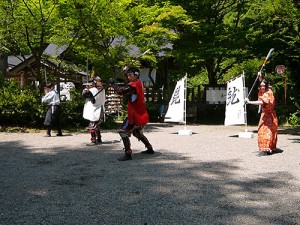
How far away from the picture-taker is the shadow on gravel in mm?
3721

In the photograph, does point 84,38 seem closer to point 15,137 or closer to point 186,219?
point 15,137

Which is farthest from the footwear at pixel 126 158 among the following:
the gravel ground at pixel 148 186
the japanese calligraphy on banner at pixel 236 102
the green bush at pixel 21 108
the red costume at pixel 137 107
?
the green bush at pixel 21 108

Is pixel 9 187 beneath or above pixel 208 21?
beneath

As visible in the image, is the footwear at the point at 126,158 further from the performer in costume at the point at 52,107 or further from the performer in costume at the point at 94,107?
the performer in costume at the point at 52,107

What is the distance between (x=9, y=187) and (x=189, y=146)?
5.06 m

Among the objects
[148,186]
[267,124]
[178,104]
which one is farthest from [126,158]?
[178,104]

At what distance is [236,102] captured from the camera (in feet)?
39.2

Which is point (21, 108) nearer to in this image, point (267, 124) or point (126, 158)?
point (126, 158)

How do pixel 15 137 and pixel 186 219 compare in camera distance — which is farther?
pixel 15 137

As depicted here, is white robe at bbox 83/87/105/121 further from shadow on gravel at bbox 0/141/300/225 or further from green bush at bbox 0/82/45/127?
green bush at bbox 0/82/45/127

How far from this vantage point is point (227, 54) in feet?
57.4

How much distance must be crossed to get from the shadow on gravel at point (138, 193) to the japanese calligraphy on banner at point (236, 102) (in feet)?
17.0

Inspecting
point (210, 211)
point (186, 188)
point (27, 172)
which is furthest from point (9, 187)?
point (210, 211)

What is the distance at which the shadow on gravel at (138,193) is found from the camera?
3.72 m
